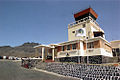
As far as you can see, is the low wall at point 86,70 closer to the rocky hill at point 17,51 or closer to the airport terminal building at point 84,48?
the airport terminal building at point 84,48

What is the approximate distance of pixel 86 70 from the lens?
15.2m

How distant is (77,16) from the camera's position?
29.9 m

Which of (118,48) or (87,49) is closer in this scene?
(87,49)

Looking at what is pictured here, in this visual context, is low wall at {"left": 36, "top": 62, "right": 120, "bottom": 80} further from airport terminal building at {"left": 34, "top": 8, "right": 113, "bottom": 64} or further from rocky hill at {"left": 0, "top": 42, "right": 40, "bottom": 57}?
rocky hill at {"left": 0, "top": 42, "right": 40, "bottom": 57}

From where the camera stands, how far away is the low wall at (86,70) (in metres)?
→ 12.2

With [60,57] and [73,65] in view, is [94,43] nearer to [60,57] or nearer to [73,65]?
[73,65]

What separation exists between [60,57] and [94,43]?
883 cm

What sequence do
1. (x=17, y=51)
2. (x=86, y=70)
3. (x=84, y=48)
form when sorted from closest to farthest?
(x=86, y=70)
(x=84, y=48)
(x=17, y=51)

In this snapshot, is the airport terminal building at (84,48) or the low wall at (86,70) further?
the airport terminal building at (84,48)

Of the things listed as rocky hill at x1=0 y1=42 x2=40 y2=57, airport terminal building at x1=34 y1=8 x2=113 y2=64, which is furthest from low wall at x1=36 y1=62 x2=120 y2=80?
rocky hill at x1=0 y1=42 x2=40 y2=57

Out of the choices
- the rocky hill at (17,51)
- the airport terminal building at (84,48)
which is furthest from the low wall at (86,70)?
the rocky hill at (17,51)

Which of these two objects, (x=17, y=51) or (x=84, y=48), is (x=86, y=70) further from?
(x=17, y=51)

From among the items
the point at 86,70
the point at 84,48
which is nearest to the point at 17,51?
the point at 84,48

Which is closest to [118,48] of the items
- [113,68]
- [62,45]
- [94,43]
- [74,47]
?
[94,43]
